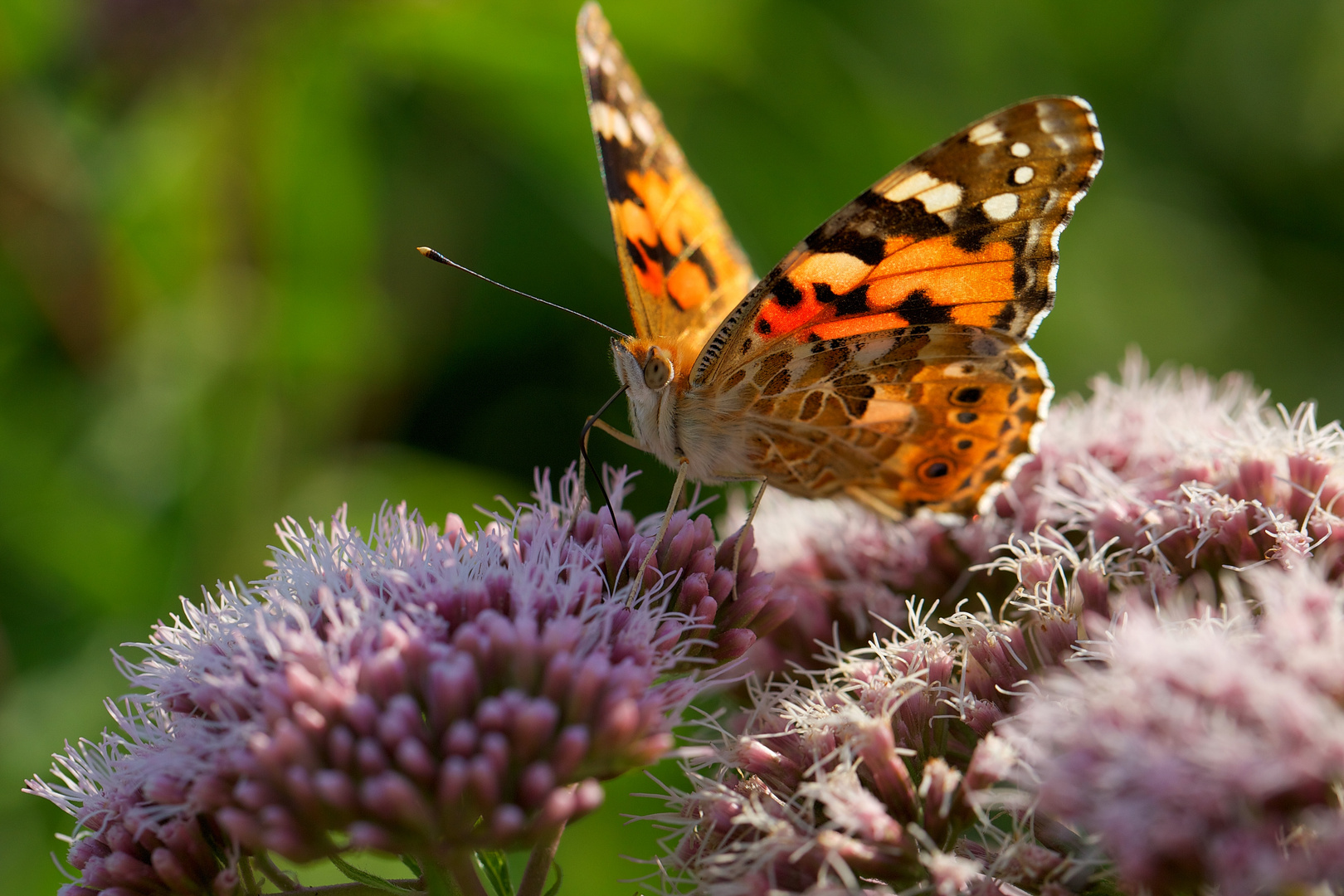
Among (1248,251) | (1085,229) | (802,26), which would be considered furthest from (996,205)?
(1248,251)

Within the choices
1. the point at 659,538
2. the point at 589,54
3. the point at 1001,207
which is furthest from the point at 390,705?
the point at 589,54

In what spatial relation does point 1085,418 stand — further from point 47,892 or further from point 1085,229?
point 47,892

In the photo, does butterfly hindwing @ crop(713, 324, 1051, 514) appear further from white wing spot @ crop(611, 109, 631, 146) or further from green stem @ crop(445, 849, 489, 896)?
green stem @ crop(445, 849, 489, 896)

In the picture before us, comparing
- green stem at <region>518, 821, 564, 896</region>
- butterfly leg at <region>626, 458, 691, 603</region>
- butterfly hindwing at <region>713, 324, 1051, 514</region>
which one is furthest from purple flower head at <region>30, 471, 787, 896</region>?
butterfly hindwing at <region>713, 324, 1051, 514</region>

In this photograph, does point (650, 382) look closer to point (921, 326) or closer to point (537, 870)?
point (921, 326)

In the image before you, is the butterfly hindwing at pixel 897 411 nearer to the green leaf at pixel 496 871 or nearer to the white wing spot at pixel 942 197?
the white wing spot at pixel 942 197

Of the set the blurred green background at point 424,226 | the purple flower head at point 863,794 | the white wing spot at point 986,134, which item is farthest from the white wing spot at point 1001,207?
the blurred green background at point 424,226

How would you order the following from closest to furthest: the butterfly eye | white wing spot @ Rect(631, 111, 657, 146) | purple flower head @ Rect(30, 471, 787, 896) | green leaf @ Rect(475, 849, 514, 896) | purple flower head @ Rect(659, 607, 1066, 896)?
purple flower head @ Rect(30, 471, 787, 896)
purple flower head @ Rect(659, 607, 1066, 896)
green leaf @ Rect(475, 849, 514, 896)
the butterfly eye
white wing spot @ Rect(631, 111, 657, 146)
